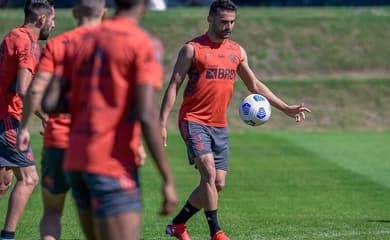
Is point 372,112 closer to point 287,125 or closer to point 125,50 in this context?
point 287,125

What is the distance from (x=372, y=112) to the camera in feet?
88.5

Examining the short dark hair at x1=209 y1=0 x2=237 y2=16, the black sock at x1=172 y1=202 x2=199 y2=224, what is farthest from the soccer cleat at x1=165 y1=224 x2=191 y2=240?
the short dark hair at x1=209 y1=0 x2=237 y2=16

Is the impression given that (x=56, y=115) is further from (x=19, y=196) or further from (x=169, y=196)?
(x=19, y=196)

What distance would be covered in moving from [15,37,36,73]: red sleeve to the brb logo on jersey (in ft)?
6.00

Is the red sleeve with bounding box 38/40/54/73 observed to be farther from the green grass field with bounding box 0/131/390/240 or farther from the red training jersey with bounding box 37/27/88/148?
the green grass field with bounding box 0/131/390/240

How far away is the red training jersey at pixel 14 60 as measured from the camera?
8453 mm

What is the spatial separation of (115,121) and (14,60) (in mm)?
3364

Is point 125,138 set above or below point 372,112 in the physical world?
above

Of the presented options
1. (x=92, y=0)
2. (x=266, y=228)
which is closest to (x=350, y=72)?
(x=266, y=228)

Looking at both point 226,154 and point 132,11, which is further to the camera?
point 226,154

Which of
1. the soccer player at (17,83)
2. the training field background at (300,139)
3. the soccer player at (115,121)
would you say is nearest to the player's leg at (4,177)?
the soccer player at (17,83)

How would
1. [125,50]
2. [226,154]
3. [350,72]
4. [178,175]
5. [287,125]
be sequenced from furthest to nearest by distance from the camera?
[350,72] → [287,125] → [178,175] → [226,154] → [125,50]

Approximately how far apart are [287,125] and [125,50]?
20.9 m

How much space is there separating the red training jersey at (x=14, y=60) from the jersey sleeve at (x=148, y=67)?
3.14 m
